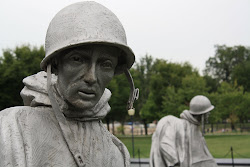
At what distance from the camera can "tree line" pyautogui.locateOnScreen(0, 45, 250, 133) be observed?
77.2ft

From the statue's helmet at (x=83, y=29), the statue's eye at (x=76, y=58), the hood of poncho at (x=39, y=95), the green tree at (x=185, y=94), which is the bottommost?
the green tree at (x=185, y=94)

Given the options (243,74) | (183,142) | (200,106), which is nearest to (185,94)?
(200,106)

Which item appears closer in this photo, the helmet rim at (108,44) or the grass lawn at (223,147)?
the helmet rim at (108,44)

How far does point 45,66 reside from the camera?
74.8 inches

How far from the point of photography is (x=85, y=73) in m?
1.77

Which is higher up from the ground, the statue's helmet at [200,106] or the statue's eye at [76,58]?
the statue's eye at [76,58]

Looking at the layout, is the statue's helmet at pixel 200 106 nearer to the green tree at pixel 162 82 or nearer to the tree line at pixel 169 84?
the tree line at pixel 169 84

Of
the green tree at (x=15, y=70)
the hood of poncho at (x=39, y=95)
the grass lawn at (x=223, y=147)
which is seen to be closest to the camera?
the hood of poncho at (x=39, y=95)

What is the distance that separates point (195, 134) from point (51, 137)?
26.1 ft

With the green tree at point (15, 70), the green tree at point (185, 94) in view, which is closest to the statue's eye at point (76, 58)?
the green tree at point (15, 70)

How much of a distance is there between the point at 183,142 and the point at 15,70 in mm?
17334

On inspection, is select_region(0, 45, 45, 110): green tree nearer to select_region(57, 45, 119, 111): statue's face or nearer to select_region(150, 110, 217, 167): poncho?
select_region(150, 110, 217, 167): poncho

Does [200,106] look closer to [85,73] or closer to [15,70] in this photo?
[85,73]

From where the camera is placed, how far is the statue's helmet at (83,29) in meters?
1.69
